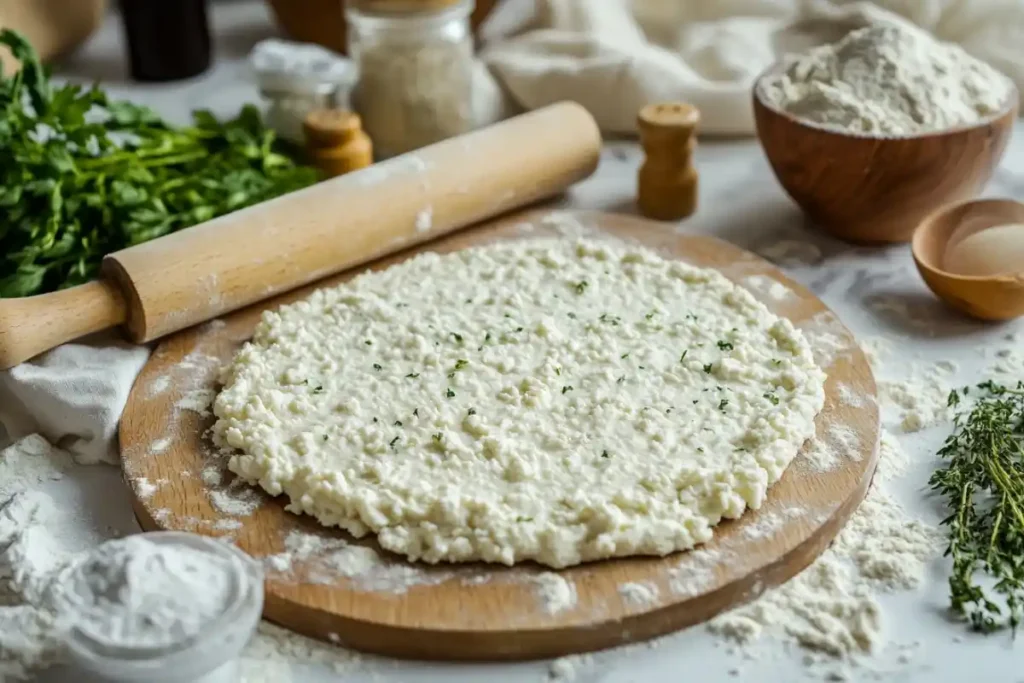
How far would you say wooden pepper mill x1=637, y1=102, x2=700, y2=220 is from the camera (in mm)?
2178

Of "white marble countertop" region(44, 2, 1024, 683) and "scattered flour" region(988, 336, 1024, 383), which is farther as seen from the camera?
"scattered flour" region(988, 336, 1024, 383)

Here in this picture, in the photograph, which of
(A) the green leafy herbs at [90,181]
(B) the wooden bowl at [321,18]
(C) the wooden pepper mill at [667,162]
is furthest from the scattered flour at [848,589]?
(B) the wooden bowl at [321,18]

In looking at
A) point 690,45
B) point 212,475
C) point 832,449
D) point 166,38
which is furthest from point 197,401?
point 690,45

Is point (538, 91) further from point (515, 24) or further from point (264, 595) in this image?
point (264, 595)

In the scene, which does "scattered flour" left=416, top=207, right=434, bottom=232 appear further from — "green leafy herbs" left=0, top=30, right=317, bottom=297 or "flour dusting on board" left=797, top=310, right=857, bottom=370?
"flour dusting on board" left=797, top=310, right=857, bottom=370

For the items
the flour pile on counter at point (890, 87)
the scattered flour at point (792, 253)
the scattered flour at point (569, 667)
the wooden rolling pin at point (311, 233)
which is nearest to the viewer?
the scattered flour at point (569, 667)

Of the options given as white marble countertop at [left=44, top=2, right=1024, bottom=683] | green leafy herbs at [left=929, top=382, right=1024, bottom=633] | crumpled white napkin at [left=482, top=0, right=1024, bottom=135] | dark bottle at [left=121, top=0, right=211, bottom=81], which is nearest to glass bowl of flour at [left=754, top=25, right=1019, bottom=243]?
white marble countertop at [left=44, top=2, right=1024, bottom=683]

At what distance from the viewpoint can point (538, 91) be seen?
2535 millimetres

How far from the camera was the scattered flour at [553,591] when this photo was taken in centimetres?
132

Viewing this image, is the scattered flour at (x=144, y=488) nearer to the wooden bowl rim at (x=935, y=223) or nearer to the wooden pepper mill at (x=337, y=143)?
the wooden pepper mill at (x=337, y=143)

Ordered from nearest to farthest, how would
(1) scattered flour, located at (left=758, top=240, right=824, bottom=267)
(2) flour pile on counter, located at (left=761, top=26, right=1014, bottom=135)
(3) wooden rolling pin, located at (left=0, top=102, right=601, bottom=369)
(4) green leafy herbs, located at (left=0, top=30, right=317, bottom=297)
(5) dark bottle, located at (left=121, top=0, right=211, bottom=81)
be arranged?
1. (3) wooden rolling pin, located at (left=0, top=102, right=601, bottom=369)
2. (4) green leafy herbs, located at (left=0, top=30, right=317, bottom=297)
3. (2) flour pile on counter, located at (left=761, top=26, right=1014, bottom=135)
4. (1) scattered flour, located at (left=758, top=240, right=824, bottom=267)
5. (5) dark bottle, located at (left=121, top=0, right=211, bottom=81)

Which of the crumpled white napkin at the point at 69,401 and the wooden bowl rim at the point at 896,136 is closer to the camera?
the crumpled white napkin at the point at 69,401

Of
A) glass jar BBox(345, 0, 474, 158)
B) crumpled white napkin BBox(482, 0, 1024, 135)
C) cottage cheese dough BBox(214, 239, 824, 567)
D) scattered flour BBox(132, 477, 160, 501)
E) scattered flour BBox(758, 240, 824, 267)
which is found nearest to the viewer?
cottage cheese dough BBox(214, 239, 824, 567)

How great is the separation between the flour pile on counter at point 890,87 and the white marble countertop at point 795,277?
26 centimetres
